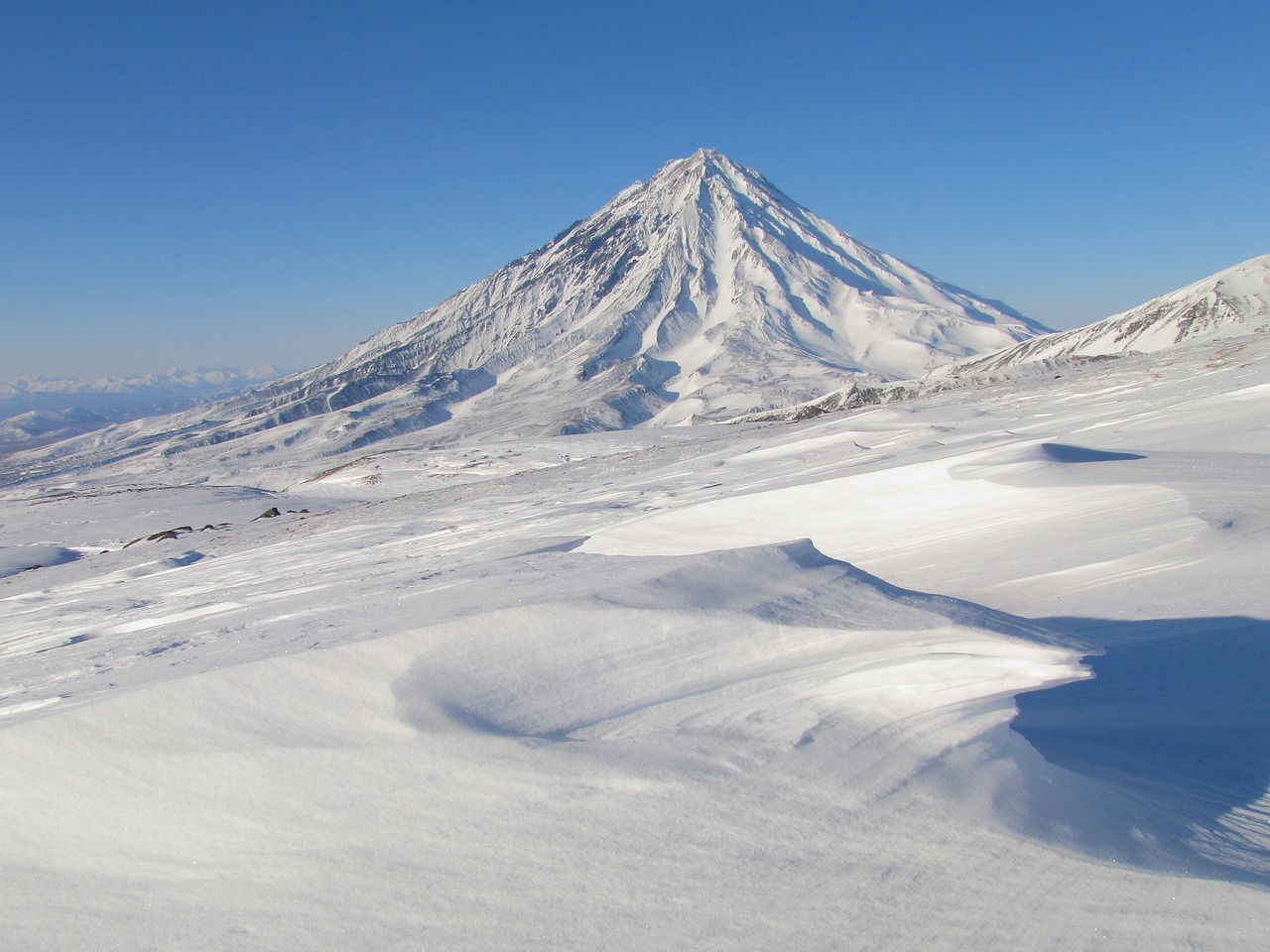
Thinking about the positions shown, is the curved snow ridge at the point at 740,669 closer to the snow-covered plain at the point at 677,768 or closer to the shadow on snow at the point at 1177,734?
the snow-covered plain at the point at 677,768

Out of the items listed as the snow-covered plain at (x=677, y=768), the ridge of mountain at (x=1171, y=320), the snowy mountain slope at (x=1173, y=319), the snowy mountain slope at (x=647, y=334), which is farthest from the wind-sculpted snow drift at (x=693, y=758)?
the snowy mountain slope at (x=647, y=334)

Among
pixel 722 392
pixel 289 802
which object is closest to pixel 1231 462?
pixel 289 802

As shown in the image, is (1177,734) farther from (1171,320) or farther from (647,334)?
(647,334)

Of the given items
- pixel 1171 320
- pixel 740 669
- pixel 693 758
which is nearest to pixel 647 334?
pixel 1171 320

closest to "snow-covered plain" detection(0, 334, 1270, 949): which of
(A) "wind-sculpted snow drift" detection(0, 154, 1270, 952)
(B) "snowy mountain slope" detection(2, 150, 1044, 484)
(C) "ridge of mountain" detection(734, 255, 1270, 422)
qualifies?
(A) "wind-sculpted snow drift" detection(0, 154, 1270, 952)

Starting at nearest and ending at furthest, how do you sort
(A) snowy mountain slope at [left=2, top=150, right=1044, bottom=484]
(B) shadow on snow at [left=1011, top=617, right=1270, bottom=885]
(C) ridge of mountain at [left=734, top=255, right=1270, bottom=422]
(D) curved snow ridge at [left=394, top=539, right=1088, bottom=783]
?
1. (B) shadow on snow at [left=1011, top=617, right=1270, bottom=885]
2. (D) curved snow ridge at [left=394, top=539, right=1088, bottom=783]
3. (C) ridge of mountain at [left=734, top=255, right=1270, bottom=422]
4. (A) snowy mountain slope at [left=2, top=150, right=1044, bottom=484]

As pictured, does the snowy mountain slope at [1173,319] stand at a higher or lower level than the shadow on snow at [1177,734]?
higher

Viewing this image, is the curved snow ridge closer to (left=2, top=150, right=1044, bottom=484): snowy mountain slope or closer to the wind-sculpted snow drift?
the wind-sculpted snow drift

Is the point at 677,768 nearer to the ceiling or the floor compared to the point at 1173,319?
nearer to the floor
